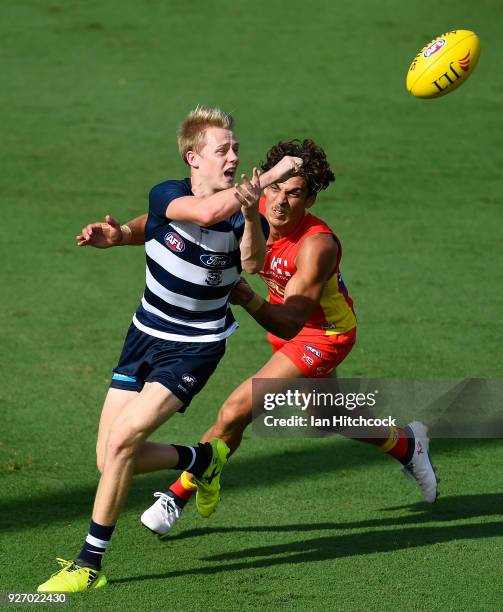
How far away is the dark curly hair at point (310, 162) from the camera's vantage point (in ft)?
22.6

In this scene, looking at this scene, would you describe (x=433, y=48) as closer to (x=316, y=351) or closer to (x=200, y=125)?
(x=316, y=351)

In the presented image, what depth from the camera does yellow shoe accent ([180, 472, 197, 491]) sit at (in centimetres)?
661

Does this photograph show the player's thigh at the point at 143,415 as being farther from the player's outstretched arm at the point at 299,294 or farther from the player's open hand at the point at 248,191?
the player's open hand at the point at 248,191

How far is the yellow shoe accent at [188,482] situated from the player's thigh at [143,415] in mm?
876

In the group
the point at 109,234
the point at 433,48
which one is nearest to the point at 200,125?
the point at 109,234

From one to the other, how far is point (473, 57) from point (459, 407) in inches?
98.8

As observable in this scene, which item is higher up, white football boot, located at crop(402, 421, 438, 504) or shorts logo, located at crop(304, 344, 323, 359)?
shorts logo, located at crop(304, 344, 323, 359)

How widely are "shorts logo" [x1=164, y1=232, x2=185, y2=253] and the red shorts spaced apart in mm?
1314

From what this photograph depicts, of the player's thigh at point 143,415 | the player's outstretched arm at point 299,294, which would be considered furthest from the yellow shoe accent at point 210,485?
the player's outstretched arm at point 299,294

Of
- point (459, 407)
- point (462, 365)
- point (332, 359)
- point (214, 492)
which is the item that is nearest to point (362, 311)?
point (462, 365)

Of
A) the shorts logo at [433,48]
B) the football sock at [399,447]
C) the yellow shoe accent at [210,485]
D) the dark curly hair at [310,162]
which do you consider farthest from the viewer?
the shorts logo at [433,48]

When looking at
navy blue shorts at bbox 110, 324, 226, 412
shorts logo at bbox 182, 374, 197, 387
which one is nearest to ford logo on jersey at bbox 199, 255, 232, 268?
navy blue shorts at bbox 110, 324, 226, 412

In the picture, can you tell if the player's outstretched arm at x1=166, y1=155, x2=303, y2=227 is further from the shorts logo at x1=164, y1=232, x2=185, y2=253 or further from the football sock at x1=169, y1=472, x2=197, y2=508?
the football sock at x1=169, y1=472, x2=197, y2=508

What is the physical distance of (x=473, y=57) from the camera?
26.7 ft
